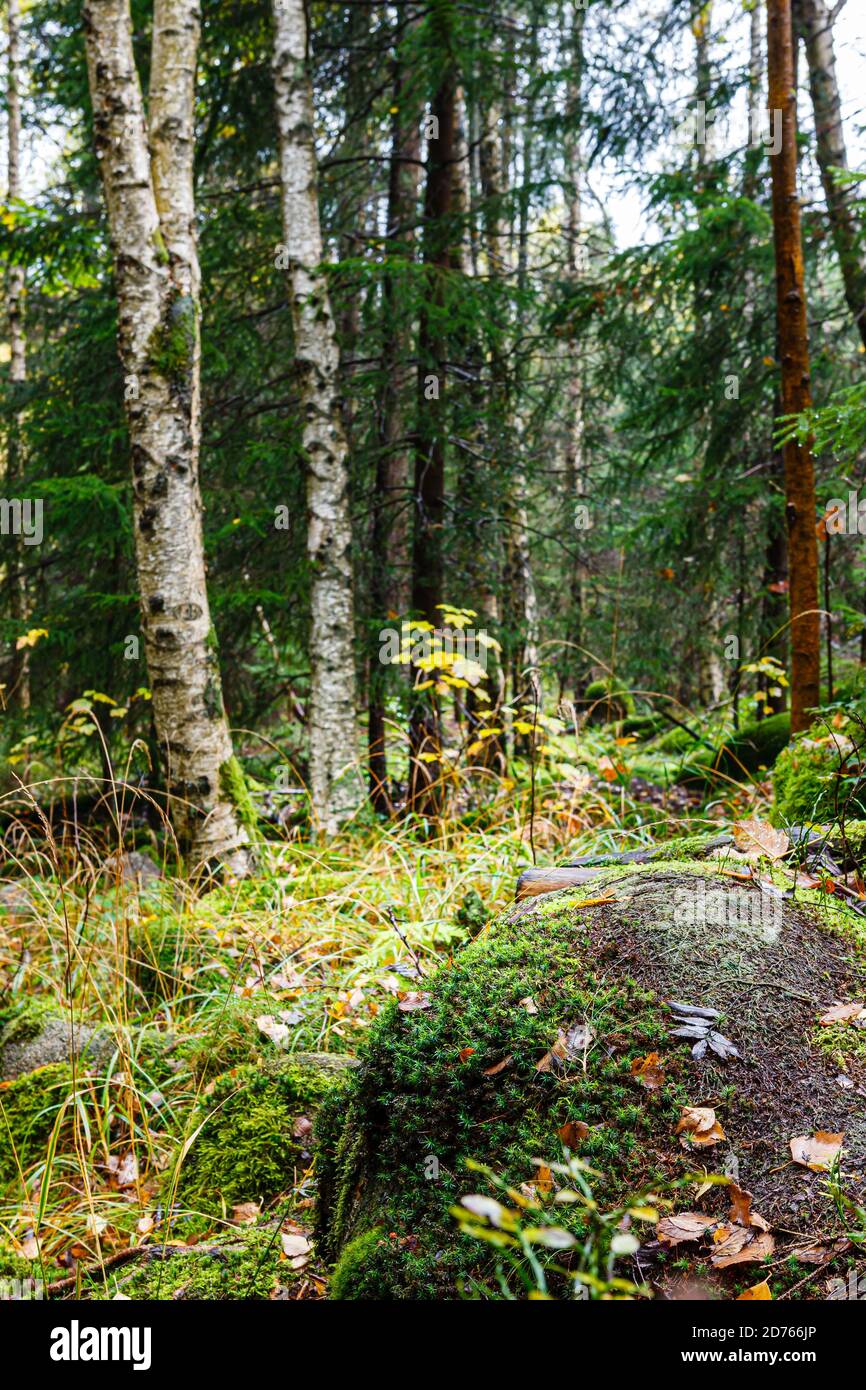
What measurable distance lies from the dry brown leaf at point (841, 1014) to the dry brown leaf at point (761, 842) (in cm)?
59

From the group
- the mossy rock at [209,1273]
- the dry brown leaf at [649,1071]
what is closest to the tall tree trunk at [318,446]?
the mossy rock at [209,1273]

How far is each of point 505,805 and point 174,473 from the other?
9.01 ft

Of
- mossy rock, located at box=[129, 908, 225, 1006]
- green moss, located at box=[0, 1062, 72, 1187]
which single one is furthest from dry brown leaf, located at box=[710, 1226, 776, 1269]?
mossy rock, located at box=[129, 908, 225, 1006]

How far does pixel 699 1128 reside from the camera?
164cm

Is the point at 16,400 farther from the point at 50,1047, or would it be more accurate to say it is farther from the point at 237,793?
the point at 50,1047

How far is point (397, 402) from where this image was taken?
24.6 feet

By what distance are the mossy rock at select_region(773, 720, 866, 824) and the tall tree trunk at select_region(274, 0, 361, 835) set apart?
349 centimetres

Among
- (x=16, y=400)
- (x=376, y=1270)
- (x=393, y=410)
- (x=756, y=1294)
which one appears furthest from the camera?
(x=16, y=400)

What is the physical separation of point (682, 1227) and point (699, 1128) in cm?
20

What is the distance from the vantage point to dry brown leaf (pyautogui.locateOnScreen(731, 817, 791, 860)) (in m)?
2.51

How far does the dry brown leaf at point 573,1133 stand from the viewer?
1658 mm

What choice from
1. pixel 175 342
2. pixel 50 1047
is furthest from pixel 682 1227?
pixel 175 342

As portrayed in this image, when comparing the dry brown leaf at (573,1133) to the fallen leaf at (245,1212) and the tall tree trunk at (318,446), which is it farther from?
the tall tree trunk at (318,446)
